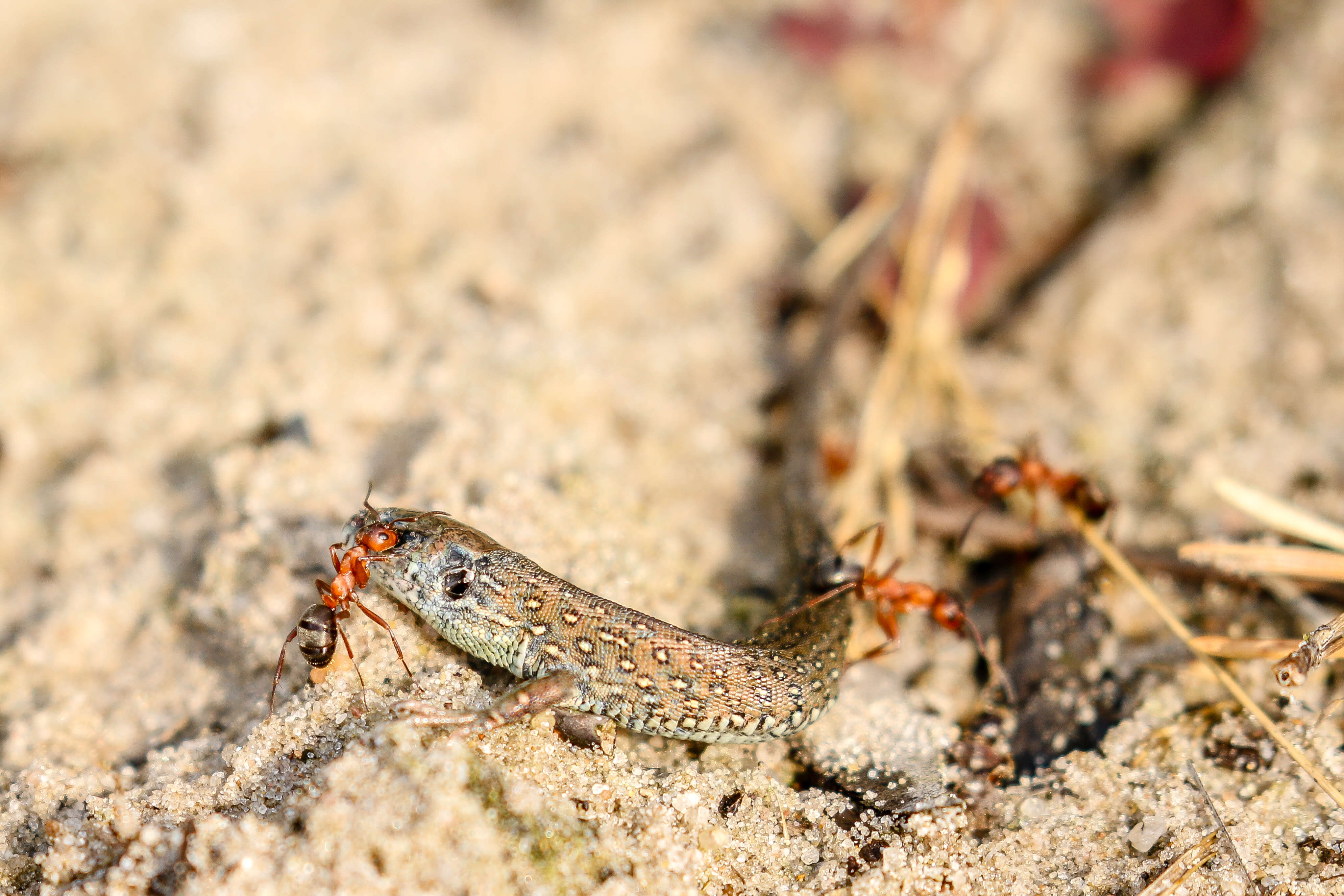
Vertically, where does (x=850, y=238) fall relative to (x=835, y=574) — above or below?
above

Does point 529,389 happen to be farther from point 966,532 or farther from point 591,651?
point 966,532

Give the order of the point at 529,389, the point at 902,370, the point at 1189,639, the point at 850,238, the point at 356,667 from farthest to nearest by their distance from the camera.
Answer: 1. the point at 850,238
2. the point at 902,370
3. the point at 529,389
4. the point at 1189,639
5. the point at 356,667

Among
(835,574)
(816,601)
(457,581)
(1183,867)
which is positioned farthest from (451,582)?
(1183,867)

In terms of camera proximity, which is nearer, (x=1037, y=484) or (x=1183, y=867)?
(x=1183, y=867)

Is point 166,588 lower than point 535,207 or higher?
lower

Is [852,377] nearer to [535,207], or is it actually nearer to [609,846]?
[535,207]

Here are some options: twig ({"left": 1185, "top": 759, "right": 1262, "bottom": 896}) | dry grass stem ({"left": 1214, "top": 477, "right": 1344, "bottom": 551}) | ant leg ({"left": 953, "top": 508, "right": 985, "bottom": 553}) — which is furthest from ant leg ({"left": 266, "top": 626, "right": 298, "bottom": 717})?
dry grass stem ({"left": 1214, "top": 477, "right": 1344, "bottom": 551})

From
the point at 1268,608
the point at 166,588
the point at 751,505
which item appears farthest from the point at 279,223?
the point at 1268,608
